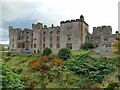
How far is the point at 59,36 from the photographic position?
64188 mm

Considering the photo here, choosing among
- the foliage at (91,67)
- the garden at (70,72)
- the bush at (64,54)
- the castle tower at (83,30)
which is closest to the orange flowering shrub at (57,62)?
the garden at (70,72)

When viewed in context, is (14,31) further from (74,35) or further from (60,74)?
(60,74)

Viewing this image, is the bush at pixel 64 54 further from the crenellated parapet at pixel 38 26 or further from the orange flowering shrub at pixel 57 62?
the crenellated parapet at pixel 38 26

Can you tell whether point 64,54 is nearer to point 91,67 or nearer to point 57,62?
point 57,62

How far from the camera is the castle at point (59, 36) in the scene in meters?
60.9

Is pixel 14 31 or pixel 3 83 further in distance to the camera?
pixel 14 31

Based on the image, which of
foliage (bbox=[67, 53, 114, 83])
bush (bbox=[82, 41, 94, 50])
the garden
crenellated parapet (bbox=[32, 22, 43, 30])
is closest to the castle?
crenellated parapet (bbox=[32, 22, 43, 30])

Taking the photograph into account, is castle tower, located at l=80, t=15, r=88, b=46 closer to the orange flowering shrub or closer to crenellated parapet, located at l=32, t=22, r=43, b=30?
crenellated parapet, located at l=32, t=22, r=43, b=30

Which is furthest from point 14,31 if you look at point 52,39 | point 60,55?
point 60,55

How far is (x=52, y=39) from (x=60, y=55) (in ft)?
56.8

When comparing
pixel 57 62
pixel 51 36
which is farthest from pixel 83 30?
pixel 57 62

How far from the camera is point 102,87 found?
118ft

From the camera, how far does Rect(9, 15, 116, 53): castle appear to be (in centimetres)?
6094

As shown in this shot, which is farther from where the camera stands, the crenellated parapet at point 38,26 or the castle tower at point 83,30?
the crenellated parapet at point 38,26
